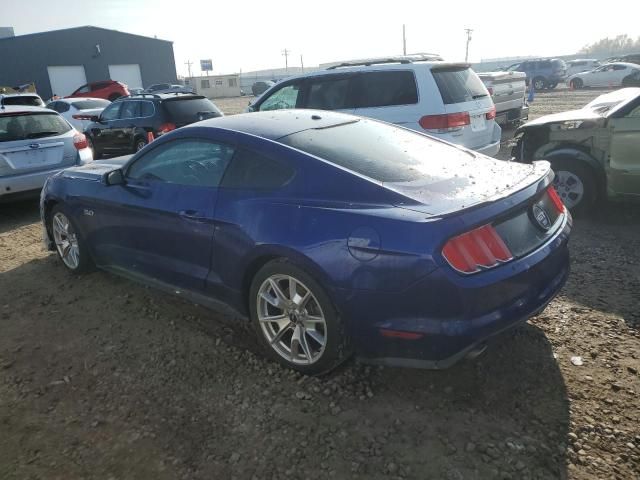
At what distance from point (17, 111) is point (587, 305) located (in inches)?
291

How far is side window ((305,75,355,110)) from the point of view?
696 centimetres

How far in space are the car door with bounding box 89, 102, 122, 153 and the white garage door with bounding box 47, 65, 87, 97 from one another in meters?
30.0

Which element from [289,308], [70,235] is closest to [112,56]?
[70,235]

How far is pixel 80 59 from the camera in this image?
37.8 metres

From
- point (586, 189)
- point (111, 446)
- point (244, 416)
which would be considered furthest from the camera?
point (586, 189)

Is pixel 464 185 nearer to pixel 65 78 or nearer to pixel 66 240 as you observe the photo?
pixel 66 240

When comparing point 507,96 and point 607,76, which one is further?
point 607,76

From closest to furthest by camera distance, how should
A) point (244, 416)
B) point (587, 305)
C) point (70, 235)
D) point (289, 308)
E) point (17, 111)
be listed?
point (244, 416) → point (289, 308) → point (587, 305) → point (70, 235) → point (17, 111)

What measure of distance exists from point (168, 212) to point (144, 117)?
7064mm

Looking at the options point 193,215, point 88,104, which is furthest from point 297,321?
point 88,104

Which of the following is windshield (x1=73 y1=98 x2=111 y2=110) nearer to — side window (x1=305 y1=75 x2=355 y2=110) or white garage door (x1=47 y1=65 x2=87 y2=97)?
side window (x1=305 y1=75 x2=355 y2=110)

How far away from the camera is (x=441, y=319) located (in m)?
2.41

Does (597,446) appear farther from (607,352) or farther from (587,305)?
(587,305)

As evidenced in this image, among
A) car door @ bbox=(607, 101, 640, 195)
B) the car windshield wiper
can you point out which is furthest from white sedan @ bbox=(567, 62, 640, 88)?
the car windshield wiper
